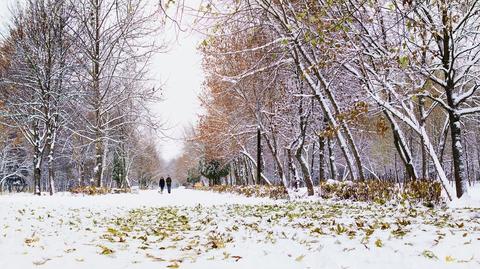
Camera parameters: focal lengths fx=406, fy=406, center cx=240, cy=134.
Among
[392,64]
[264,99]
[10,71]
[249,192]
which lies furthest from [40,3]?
[392,64]

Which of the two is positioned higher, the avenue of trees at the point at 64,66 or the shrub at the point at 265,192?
the avenue of trees at the point at 64,66

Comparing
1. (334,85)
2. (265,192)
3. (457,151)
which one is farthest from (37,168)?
(457,151)

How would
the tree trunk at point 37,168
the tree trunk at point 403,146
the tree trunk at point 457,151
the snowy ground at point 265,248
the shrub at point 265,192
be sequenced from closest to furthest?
the snowy ground at point 265,248, the tree trunk at point 457,151, the tree trunk at point 403,146, the shrub at point 265,192, the tree trunk at point 37,168

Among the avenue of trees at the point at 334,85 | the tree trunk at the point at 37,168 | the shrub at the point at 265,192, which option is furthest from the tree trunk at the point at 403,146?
the tree trunk at the point at 37,168

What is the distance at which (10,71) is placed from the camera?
934 inches

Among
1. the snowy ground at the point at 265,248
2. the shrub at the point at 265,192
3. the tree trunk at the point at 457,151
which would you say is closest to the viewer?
the snowy ground at the point at 265,248

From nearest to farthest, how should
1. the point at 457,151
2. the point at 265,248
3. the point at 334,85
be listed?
the point at 265,248, the point at 457,151, the point at 334,85

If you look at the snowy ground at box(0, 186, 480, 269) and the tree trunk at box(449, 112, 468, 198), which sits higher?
the tree trunk at box(449, 112, 468, 198)

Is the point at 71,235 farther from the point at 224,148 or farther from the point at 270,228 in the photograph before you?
the point at 224,148

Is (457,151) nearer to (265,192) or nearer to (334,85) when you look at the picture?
(334,85)

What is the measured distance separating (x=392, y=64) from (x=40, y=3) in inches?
727

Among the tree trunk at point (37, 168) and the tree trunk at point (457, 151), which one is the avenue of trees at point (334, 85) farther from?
the tree trunk at point (37, 168)

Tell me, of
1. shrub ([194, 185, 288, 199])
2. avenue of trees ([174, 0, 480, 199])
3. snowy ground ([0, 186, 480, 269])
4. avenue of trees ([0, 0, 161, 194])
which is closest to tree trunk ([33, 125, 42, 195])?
avenue of trees ([0, 0, 161, 194])

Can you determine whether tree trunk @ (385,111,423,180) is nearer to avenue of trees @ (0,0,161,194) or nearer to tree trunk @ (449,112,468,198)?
tree trunk @ (449,112,468,198)
